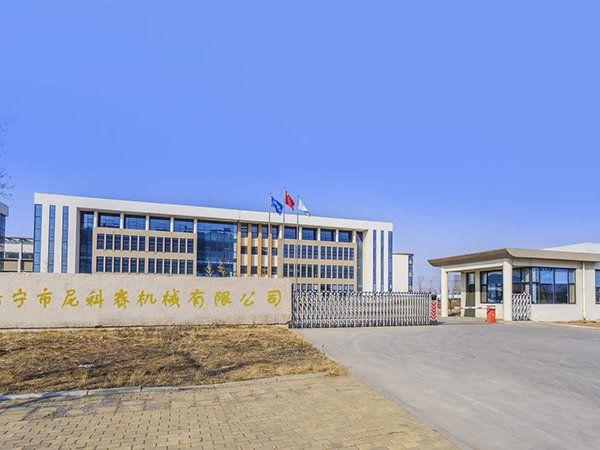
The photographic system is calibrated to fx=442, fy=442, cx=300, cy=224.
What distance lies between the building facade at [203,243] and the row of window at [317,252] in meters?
0.15

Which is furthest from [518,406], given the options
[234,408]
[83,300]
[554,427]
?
[83,300]

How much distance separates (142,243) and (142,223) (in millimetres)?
2880

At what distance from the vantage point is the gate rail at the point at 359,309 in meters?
16.1

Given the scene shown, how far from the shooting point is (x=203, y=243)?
203 ft

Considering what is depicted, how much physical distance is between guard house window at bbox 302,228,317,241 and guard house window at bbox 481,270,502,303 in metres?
43.9

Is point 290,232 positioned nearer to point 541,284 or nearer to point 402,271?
point 402,271

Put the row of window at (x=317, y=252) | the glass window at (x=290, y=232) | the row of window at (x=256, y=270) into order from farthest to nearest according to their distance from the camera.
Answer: the glass window at (x=290, y=232)
the row of window at (x=317, y=252)
the row of window at (x=256, y=270)

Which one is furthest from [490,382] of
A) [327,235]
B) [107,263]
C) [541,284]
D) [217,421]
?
[327,235]

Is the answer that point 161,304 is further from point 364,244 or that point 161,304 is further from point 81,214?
point 364,244

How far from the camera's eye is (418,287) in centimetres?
8988

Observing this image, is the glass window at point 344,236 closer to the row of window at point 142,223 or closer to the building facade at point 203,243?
the building facade at point 203,243

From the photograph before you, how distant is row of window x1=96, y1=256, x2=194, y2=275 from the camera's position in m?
56.3

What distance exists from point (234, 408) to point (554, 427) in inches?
143

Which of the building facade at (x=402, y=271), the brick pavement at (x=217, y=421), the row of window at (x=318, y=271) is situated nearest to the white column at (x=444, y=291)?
the brick pavement at (x=217, y=421)
